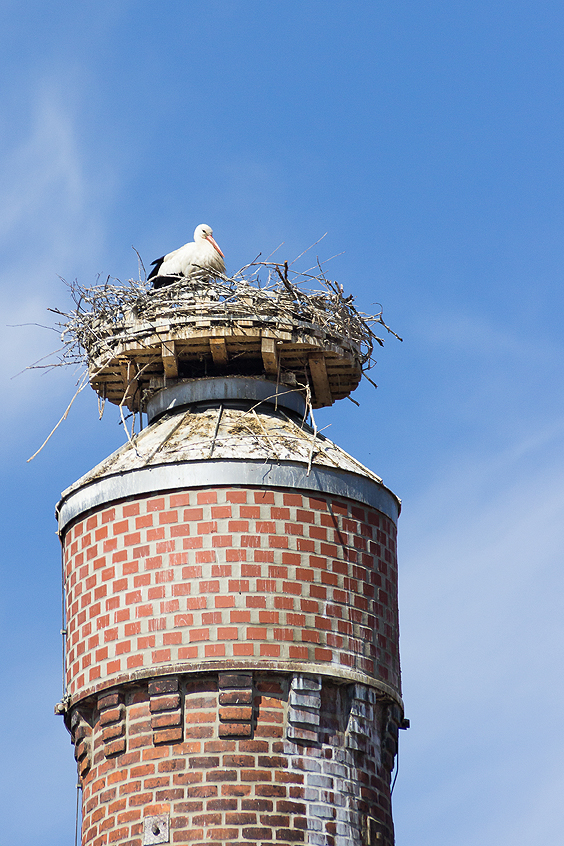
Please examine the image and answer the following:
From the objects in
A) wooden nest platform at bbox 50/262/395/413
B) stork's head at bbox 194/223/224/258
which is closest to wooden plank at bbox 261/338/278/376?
wooden nest platform at bbox 50/262/395/413

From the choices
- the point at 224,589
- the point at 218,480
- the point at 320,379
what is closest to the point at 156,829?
the point at 224,589

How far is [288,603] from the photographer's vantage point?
18.4 meters

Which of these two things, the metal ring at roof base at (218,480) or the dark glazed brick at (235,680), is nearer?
the dark glazed brick at (235,680)

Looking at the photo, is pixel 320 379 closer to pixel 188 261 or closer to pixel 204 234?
pixel 188 261

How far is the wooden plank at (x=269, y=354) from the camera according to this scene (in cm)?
1994

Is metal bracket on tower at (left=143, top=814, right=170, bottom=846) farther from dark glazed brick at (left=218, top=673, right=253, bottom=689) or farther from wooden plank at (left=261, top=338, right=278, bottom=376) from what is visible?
wooden plank at (left=261, top=338, right=278, bottom=376)

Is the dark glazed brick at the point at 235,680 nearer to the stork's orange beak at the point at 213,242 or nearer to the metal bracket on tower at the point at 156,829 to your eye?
the metal bracket on tower at the point at 156,829

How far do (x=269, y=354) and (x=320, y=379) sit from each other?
1148 millimetres

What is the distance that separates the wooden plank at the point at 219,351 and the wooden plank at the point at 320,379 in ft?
3.31

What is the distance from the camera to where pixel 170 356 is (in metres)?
20.1

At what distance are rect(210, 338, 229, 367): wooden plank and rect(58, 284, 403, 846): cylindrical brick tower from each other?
44 mm

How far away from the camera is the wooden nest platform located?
19.9 m

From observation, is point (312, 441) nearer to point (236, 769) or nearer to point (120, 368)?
point (120, 368)

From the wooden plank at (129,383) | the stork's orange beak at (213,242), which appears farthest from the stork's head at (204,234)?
the wooden plank at (129,383)
